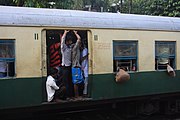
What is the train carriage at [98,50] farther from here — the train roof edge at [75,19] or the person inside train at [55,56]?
the person inside train at [55,56]

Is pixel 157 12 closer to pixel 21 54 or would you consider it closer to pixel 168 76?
pixel 168 76

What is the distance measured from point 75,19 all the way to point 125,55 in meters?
1.67

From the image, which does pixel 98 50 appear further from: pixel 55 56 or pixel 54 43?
pixel 54 43

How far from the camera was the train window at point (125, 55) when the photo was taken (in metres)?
7.88

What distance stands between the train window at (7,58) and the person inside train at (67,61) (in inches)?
50.5

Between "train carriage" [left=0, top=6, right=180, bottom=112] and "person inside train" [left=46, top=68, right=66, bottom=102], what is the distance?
12 cm

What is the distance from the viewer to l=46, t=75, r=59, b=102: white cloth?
6.80m

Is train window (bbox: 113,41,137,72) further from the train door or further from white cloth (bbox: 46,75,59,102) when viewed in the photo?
white cloth (bbox: 46,75,59,102)

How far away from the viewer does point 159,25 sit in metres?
8.70

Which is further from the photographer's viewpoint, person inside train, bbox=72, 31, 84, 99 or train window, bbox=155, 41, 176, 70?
train window, bbox=155, 41, 176, 70

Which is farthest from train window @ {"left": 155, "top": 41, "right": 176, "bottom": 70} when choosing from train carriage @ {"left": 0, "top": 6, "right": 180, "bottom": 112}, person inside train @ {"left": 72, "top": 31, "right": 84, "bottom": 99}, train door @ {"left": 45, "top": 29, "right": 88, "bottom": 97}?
person inside train @ {"left": 72, "top": 31, "right": 84, "bottom": 99}

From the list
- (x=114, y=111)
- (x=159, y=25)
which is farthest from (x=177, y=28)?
(x=114, y=111)

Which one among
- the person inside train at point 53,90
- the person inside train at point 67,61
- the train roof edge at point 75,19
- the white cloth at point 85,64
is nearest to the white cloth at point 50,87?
the person inside train at point 53,90

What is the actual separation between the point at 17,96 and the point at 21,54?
87 centimetres
